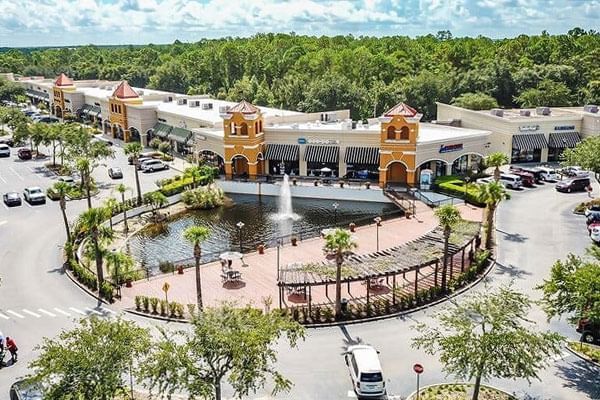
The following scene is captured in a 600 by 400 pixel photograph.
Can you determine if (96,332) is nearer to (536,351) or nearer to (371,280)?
(536,351)

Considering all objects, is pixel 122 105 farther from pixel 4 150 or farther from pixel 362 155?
pixel 362 155

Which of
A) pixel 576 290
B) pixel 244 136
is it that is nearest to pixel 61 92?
pixel 244 136

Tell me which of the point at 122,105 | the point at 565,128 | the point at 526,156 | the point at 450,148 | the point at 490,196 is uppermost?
the point at 122,105

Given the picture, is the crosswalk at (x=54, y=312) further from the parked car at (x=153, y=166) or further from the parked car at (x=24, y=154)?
the parked car at (x=24, y=154)

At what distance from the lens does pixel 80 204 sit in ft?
194

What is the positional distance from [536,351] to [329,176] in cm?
4747

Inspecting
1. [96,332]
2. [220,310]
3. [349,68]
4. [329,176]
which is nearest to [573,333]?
[220,310]

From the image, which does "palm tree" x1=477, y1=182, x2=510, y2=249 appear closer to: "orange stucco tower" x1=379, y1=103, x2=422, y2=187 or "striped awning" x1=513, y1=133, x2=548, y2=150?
"orange stucco tower" x1=379, y1=103, x2=422, y2=187

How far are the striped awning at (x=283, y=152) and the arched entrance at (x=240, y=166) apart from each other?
2892 millimetres

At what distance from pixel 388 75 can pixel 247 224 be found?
245 ft

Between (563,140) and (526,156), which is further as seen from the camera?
(526,156)

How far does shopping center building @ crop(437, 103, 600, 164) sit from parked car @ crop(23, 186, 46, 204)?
5305 cm

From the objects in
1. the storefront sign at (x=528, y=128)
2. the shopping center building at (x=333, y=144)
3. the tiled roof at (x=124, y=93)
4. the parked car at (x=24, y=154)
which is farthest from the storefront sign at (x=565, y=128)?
the parked car at (x=24, y=154)

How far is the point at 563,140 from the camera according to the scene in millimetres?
72438
